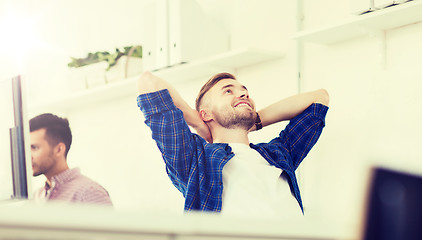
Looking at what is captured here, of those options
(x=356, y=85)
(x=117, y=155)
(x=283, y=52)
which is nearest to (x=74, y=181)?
(x=117, y=155)

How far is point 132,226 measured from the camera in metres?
0.33

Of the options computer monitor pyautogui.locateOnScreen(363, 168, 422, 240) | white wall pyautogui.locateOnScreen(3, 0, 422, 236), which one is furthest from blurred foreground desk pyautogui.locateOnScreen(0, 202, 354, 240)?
white wall pyautogui.locateOnScreen(3, 0, 422, 236)

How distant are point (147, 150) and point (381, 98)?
5.01ft

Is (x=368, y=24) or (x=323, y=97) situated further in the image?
(x=323, y=97)

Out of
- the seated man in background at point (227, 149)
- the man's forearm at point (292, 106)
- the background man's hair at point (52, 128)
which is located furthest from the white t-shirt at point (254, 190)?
the background man's hair at point (52, 128)

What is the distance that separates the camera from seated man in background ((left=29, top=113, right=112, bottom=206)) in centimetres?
225

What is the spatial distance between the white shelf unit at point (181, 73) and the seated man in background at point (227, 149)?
1.19 ft

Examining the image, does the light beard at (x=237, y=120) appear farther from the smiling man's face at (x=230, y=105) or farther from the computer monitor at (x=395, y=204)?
the computer monitor at (x=395, y=204)

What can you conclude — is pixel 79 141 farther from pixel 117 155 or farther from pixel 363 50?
pixel 363 50

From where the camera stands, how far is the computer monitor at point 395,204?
0.26m

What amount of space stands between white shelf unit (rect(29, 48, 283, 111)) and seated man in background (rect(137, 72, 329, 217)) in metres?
0.36

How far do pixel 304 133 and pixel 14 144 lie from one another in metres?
1.03

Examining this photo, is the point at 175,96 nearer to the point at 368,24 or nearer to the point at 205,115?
the point at 205,115

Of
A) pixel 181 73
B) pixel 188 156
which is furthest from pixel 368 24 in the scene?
pixel 181 73
